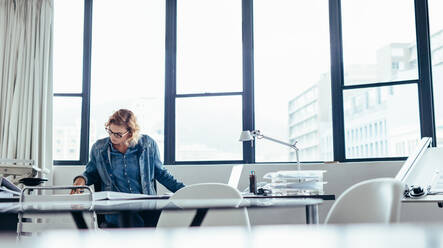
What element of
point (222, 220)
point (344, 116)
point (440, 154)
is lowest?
point (222, 220)

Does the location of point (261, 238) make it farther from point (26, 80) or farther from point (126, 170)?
point (26, 80)

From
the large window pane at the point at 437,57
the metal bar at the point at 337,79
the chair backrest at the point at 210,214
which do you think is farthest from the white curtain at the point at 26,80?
the large window pane at the point at 437,57

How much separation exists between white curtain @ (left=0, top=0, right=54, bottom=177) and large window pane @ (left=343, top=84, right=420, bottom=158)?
2.75 meters

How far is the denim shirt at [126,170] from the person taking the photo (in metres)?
3.38

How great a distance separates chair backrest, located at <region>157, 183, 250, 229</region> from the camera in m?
2.32

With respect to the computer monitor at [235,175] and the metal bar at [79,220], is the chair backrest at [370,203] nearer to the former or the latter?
the metal bar at [79,220]

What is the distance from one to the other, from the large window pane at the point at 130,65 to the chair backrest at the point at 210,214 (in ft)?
9.36

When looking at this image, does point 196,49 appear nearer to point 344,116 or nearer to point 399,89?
point 344,116

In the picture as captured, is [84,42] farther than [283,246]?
Yes

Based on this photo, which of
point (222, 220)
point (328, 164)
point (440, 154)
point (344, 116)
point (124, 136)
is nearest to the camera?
point (222, 220)

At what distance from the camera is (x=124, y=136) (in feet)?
11.3

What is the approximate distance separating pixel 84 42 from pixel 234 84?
154cm

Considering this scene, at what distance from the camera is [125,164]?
11.2 ft

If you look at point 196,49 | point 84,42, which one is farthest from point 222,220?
point 84,42
